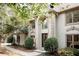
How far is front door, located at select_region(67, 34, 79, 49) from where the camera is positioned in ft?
9.47

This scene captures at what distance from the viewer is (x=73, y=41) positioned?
2.93 meters

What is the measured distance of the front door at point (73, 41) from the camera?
2887 millimetres

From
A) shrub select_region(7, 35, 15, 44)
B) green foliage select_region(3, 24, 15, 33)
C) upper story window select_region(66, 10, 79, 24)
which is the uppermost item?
upper story window select_region(66, 10, 79, 24)

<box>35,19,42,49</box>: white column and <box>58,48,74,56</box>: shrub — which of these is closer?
<box>58,48,74,56</box>: shrub

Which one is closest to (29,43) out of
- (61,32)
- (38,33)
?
(38,33)

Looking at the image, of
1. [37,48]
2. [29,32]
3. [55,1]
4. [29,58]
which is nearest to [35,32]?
[29,32]

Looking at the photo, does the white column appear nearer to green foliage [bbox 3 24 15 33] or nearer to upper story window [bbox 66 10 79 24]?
green foliage [bbox 3 24 15 33]

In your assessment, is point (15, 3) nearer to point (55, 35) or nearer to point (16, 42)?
point (16, 42)

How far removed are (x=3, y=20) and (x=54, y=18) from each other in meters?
0.98

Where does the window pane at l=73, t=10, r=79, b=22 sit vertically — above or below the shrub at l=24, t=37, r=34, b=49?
above

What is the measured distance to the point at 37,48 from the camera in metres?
2.98

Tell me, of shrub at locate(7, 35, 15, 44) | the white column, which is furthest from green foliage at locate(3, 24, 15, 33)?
the white column

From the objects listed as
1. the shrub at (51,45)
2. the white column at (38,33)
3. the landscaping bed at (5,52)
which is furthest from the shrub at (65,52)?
the landscaping bed at (5,52)

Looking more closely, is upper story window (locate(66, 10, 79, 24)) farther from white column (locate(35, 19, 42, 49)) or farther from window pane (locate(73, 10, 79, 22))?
white column (locate(35, 19, 42, 49))
